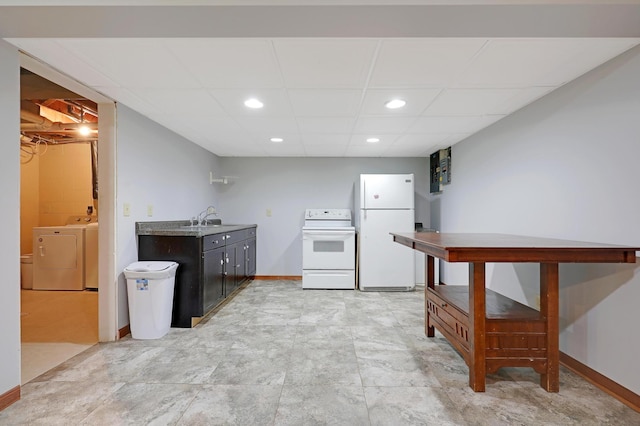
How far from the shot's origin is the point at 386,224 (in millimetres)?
4191

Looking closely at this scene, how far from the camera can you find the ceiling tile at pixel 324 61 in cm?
161

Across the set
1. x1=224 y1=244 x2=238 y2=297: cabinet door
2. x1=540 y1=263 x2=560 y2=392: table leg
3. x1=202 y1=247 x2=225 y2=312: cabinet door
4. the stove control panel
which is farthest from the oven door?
x1=540 y1=263 x2=560 y2=392: table leg

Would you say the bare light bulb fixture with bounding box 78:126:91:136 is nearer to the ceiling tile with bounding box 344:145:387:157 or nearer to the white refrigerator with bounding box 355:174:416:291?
the ceiling tile with bounding box 344:145:387:157

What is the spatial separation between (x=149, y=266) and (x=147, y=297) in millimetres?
259

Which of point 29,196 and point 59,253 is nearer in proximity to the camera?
point 59,253

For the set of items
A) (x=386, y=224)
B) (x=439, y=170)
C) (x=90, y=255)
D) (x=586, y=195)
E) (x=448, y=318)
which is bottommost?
(x=448, y=318)

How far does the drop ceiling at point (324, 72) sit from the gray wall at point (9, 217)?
8.0 inches

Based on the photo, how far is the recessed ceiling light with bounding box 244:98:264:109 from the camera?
2.41 metres

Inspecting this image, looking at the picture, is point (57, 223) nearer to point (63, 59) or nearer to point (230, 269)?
point (230, 269)

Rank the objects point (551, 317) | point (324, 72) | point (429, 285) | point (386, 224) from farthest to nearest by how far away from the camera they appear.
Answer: point (386, 224)
point (429, 285)
point (324, 72)
point (551, 317)

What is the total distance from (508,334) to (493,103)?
1.81m

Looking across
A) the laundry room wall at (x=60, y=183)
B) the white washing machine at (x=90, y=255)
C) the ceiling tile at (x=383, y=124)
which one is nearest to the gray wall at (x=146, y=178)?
the white washing machine at (x=90, y=255)

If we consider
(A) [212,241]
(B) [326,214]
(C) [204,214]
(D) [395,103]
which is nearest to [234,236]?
(A) [212,241]

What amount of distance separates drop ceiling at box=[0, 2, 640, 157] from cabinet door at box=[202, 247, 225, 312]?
1376 mm
